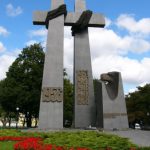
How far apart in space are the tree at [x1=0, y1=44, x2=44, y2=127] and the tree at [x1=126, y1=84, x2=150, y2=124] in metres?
13.0

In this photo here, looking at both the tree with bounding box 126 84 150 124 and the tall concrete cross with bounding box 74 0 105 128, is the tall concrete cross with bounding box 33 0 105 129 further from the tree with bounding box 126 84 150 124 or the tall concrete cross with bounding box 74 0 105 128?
the tree with bounding box 126 84 150 124

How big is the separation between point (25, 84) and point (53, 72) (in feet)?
51.2

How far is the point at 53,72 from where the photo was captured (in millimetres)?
22016

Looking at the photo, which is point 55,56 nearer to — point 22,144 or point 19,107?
point 22,144

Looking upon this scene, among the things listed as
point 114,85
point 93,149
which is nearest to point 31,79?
point 114,85

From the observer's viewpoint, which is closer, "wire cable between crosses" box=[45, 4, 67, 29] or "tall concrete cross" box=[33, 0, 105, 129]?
"tall concrete cross" box=[33, 0, 105, 129]

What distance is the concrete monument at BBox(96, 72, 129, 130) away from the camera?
67.7 feet

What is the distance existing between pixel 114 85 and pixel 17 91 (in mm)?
17389

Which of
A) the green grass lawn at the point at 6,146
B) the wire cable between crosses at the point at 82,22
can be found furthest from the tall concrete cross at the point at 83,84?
the green grass lawn at the point at 6,146

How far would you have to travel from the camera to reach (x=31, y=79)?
3716cm

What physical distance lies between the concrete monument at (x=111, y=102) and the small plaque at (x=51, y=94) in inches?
105

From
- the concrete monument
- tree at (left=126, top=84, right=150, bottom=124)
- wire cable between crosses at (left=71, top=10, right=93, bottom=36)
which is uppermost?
wire cable between crosses at (left=71, top=10, right=93, bottom=36)

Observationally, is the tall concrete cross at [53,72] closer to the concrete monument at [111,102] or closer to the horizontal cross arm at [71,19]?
the horizontal cross arm at [71,19]

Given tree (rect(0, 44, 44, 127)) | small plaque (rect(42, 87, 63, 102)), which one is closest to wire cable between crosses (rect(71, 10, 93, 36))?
small plaque (rect(42, 87, 63, 102))
